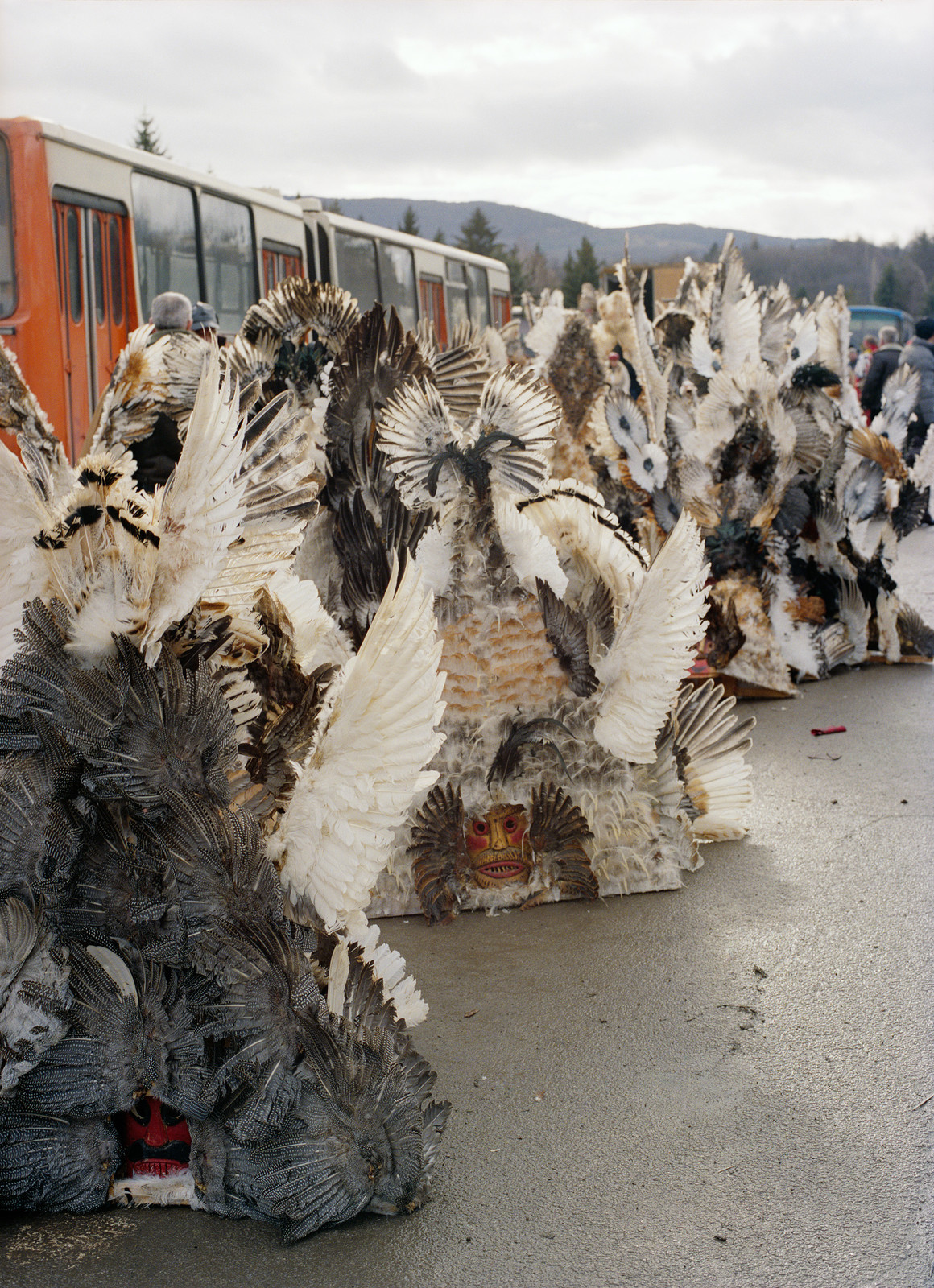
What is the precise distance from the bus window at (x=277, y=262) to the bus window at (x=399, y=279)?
1704 millimetres

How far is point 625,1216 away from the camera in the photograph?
2209mm

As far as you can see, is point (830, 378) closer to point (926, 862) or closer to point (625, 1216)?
point (926, 862)

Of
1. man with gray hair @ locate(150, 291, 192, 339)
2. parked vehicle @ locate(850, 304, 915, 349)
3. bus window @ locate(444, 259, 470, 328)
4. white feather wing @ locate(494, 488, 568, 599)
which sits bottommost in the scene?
white feather wing @ locate(494, 488, 568, 599)

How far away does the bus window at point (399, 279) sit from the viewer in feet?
43.4

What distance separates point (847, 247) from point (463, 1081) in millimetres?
65120

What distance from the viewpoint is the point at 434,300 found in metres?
14.9

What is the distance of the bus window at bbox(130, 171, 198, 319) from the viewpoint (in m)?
8.59

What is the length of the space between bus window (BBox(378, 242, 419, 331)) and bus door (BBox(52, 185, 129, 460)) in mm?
5077

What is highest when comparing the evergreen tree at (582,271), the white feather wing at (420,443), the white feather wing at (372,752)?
the evergreen tree at (582,271)

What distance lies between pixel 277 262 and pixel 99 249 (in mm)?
3155

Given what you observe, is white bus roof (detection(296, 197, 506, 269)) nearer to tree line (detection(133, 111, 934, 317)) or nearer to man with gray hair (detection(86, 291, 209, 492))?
man with gray hair (detection(86, 291, 209, 492))

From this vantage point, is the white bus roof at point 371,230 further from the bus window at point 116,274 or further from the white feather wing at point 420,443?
the white feather wing at point 420,443

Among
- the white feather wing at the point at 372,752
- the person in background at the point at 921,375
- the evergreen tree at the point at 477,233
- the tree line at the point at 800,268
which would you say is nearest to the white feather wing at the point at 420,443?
the white feather wing at the point at 372,752

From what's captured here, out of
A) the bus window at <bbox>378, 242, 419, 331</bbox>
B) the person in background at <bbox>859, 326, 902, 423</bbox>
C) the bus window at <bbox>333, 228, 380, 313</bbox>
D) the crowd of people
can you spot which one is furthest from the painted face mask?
the bus window at <bbox>378, 242, 419, 331</bbox>
